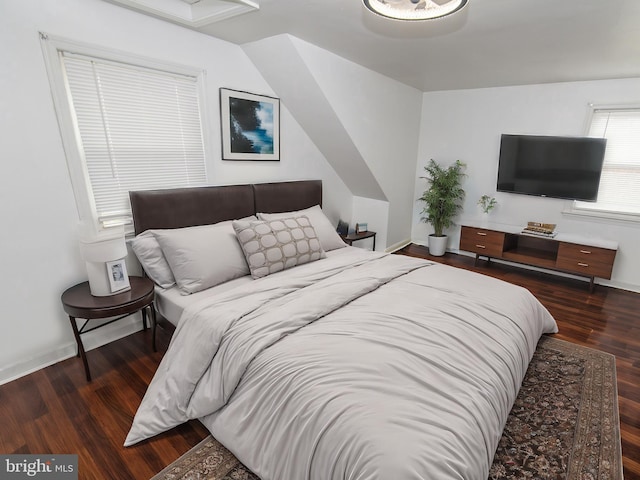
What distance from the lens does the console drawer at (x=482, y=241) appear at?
4246 mm

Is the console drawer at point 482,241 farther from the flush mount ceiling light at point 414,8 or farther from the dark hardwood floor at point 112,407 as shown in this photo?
the flush mount ceiling light at point 414,8

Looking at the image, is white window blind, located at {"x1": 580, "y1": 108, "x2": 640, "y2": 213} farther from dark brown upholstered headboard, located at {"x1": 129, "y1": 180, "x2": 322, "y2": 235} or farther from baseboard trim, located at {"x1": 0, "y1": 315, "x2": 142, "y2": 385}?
baseboard trim, located at {"x1": 0, "y1": 315, "x2": 142, "y2": 385}

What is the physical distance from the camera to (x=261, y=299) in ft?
6.52

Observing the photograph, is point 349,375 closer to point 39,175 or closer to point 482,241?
point 39,175

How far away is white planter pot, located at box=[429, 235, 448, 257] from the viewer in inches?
190

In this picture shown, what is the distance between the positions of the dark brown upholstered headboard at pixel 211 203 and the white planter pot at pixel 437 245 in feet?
6.69

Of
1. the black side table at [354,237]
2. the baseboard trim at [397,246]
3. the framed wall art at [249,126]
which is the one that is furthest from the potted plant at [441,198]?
the framed wall art at [249,126]

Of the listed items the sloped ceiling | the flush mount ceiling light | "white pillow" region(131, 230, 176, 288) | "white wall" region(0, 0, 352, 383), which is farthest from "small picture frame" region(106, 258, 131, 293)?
the flush mount ceiling light

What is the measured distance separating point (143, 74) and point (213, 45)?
2.21 feet

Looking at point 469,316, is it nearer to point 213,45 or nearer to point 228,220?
point 228,220

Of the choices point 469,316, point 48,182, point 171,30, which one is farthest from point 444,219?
point 48,182

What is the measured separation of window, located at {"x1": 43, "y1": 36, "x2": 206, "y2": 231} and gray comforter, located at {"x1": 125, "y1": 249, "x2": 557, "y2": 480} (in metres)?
1.15

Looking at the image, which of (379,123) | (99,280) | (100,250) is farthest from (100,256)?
(379,123)

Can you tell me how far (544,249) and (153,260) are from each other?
4.46 m
